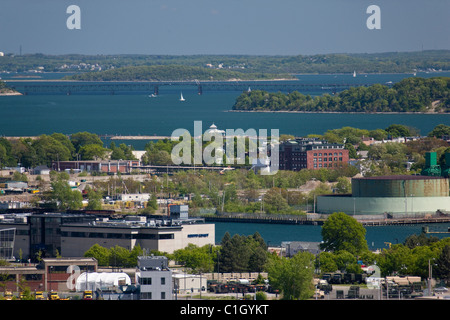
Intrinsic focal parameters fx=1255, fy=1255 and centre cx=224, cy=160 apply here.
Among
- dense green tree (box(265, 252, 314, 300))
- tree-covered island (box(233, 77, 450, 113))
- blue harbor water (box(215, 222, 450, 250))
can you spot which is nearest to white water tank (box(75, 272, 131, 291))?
dense green tree (box(265, 252, 314, 300))

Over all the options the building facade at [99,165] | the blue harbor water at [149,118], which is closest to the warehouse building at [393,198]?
the building facade at [99,165]

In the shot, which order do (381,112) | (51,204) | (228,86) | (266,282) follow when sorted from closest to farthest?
1. (266,282)
2. (51,204)
3. (381,112)
4. (228,86)

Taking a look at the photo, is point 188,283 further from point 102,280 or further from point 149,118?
point 149,118

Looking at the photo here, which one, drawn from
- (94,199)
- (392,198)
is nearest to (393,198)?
(392,198)

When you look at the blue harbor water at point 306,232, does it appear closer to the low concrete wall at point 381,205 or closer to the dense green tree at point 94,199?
the low concrete wall at point 381,205

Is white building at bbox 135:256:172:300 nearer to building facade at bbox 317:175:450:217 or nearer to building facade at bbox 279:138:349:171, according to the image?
building facade at bbox 317:175:450:217
